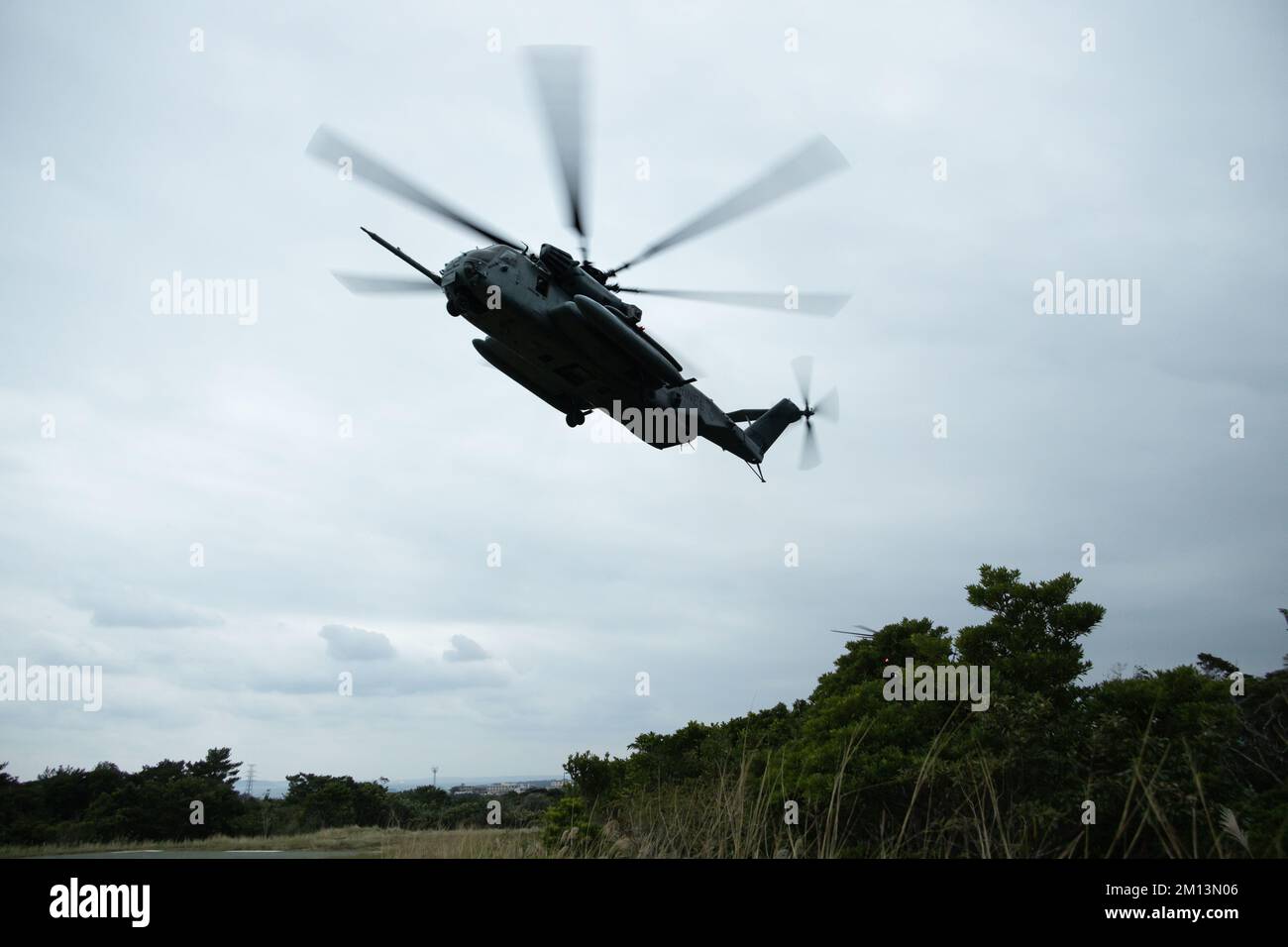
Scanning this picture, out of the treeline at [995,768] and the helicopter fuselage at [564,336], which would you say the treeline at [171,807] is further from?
the helicopter fuselage at [564,336]

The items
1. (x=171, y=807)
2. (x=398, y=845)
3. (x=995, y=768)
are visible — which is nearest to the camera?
(x=398, y=845)

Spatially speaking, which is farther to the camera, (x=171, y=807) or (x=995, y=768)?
(x=171, y=807)

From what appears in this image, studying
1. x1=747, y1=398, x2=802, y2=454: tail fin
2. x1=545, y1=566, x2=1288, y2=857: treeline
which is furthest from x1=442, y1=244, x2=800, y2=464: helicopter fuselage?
x1=545, y1=566, x2=1288, y2=857: treeline

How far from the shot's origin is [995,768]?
10.3m

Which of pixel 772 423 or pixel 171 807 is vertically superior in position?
pixel 772 423

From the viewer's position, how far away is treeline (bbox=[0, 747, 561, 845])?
606 inches

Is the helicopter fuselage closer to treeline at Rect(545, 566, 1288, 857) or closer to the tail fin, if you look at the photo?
the tail fin

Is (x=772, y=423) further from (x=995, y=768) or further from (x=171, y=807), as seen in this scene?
(x=171, y=807)

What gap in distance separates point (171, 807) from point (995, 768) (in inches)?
670

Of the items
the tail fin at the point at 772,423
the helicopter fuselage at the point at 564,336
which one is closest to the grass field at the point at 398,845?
the helicopter fuselage at the point at 564,336

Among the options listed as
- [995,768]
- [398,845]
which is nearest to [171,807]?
[398,845]

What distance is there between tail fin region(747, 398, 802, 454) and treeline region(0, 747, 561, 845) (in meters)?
10.8

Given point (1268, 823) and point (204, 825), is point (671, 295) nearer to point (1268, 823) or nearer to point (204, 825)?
point (1268, 823)
